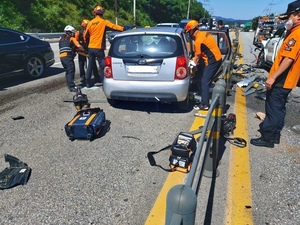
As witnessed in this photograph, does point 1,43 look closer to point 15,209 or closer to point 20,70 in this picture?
point 20,70

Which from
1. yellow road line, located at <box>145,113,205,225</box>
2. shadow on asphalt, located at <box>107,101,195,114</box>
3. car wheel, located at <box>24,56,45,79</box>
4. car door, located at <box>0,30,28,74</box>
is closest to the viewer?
yellow road line, located at <box>145,113,205,225</box>

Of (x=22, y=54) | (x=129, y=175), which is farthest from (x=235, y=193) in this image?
(x=22, y=54)

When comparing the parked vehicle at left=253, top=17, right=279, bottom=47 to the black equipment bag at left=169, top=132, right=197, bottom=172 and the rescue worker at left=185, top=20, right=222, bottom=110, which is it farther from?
the black equipment bag at left=169, top=132, right=197, bottom=172

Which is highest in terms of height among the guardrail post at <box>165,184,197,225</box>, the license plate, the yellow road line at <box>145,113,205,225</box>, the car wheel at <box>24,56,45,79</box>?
the license plate

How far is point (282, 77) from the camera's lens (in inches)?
134

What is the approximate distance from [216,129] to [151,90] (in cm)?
219

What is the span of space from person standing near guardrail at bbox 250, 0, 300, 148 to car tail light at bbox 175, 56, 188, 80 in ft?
5.00

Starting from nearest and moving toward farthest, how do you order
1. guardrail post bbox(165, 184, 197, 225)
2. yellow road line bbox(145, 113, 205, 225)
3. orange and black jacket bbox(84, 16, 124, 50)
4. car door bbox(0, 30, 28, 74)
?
guardrail post bbox(165, 184, 197, 225)
yellow road line bbox(145, 113, 205, 225)
orange and black jacket bbox(84, 16, 124, 50)
car door bbox(0, 30, 28, 74)

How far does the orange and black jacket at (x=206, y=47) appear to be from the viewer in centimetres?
475

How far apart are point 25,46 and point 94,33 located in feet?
7.94

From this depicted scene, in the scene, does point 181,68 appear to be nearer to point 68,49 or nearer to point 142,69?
point 142,69

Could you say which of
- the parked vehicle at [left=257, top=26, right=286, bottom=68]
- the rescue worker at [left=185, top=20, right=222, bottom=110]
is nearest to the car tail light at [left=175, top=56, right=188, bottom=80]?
the rescue worker at [left=185, top=20, right=222, bottom=110]

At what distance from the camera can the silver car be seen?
15.2ft

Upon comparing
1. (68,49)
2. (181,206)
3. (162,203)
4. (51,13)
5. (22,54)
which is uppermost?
(51,13)
